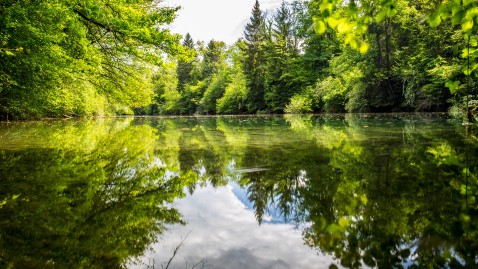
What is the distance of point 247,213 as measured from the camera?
2.79 m

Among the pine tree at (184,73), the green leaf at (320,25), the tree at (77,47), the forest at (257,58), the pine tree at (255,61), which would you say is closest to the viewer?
the green leaf at (320,25)

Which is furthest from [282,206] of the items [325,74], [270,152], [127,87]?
[325,74]

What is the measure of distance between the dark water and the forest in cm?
110

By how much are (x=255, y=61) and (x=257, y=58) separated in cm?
46

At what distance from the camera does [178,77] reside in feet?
221

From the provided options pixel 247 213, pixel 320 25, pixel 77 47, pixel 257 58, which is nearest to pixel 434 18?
pixel 320 25

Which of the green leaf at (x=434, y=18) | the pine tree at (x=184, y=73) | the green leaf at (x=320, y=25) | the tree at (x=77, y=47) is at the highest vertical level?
the pine tree at (x=184, y=73)

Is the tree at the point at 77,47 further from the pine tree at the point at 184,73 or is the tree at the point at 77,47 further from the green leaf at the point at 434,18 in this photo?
the pine tree at the point at 184,73

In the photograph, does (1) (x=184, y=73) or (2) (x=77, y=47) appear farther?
(1) (x=184, y=73)

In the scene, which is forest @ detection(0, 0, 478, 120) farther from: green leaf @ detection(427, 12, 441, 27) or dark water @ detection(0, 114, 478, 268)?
dark water @ detection(0, 114, 478, 268)

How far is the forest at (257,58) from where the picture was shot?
133 inches

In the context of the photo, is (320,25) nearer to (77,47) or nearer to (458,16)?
(458,16)

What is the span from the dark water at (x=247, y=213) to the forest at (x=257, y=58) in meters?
1.10

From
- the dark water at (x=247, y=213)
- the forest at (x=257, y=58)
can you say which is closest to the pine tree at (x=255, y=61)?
the forest at (x=257, y=58)
